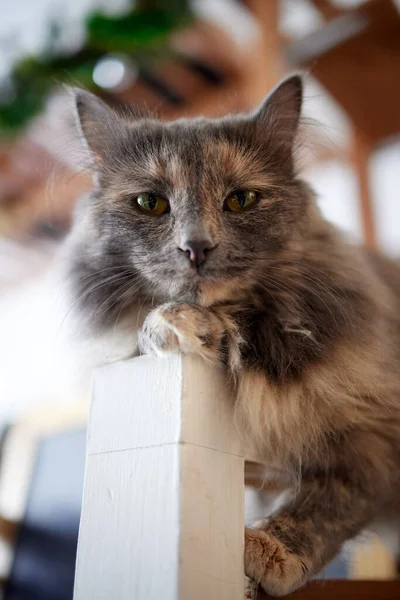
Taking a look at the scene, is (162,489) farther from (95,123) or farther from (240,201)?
(95,123)

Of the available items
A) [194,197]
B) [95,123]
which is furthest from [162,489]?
[95,123]

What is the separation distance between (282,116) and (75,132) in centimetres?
49

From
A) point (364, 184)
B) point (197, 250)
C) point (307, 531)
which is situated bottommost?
point (307, 531)

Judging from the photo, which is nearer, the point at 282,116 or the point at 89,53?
the point at 282,116

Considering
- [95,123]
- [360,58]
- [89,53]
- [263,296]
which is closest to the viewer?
[263,296]

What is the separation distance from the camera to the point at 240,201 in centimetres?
114

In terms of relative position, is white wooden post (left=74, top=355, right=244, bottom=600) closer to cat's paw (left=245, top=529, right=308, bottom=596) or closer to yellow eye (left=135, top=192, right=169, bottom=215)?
cat's paw (left=245, top=529, right=308, bottom=596)

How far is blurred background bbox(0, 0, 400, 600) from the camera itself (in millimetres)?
1623

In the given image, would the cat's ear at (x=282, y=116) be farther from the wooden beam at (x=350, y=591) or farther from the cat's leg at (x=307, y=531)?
the wooden beam at (x=350, y=591)

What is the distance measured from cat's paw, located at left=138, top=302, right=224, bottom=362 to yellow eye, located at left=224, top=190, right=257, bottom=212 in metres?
0.24

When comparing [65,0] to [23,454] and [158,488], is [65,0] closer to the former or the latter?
[23,454]

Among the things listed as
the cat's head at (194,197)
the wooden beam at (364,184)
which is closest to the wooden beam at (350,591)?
the cat's head at (194,197)

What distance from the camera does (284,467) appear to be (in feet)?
3.68

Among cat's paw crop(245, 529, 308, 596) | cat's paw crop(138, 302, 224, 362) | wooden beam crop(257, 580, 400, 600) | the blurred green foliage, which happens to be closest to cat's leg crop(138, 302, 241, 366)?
cat's paw crop(138, 302, 224, 362)
